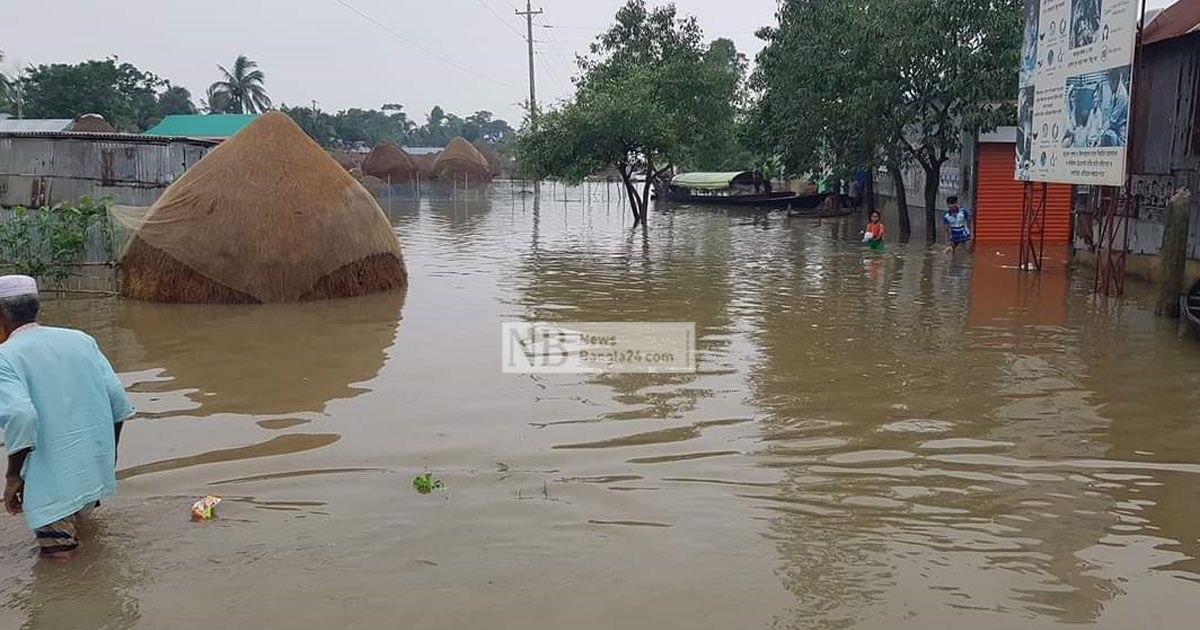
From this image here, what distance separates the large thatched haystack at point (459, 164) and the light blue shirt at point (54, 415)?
45265mm

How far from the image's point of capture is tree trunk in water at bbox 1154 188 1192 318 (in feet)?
35.0

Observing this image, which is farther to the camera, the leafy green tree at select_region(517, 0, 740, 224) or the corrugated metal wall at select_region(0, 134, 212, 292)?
the leafy green tree at select_region(517, 0, 740, 224)

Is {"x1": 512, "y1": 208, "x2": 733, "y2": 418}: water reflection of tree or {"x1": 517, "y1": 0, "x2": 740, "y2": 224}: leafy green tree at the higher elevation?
{"x1": 517, "y1": 0, "x2": 740, "y2": 224}: leafy green tree

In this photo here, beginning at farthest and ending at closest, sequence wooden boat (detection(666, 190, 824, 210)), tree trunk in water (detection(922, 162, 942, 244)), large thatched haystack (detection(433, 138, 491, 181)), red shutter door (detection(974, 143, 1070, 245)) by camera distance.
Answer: large thatched haystack (detection(433, 138, 491, 181)) < wooden boat (detection(666, 190, 824, 210)) < tree trunk in water (detection(922, 162, 942, 244)) < red shutter door (detection(974, 143, 1070, 245))

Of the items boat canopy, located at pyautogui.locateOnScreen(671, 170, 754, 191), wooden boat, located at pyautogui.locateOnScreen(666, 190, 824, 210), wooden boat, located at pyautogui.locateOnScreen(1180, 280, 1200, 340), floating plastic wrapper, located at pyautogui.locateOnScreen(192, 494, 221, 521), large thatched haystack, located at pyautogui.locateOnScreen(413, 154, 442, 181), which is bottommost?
floating plastic wrapper, located at pyautogui.locateOnScreen(192, 494, 221, 521)

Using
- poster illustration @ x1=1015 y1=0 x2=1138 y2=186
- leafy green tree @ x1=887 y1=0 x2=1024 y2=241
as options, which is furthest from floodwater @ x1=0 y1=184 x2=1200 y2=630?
leafy green tree @ x1=887 y1=0 x2=1024 y2=241

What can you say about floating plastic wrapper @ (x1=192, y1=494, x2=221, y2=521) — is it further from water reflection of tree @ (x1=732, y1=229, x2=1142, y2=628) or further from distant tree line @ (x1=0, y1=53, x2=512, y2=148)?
distant tree line @ (x1=0, y1=53, x2=512, y2=148)

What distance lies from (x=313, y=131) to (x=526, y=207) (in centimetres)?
2188

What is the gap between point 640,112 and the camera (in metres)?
26.1

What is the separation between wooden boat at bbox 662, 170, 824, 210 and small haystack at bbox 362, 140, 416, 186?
1344 cm

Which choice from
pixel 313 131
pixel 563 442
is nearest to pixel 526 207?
pixel 313 131

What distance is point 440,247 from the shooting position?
2112 centimetres

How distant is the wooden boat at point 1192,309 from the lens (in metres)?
9.49

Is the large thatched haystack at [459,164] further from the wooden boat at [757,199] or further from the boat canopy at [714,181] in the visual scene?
the boat canopy at [714,181]
